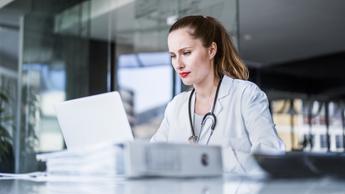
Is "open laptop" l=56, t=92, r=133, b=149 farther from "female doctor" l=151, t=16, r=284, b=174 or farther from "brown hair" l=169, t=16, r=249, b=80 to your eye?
"brown hair" l=169, t=16, r=249, b=80

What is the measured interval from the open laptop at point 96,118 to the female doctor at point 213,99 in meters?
0.33

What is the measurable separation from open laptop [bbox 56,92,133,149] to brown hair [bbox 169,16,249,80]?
64 cm

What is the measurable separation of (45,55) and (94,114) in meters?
4.72

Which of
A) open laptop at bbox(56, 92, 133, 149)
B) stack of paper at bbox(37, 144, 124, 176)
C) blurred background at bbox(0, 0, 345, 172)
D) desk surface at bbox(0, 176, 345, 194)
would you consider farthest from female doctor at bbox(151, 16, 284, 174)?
blurred background at bbox(0, 0, 345, 172)

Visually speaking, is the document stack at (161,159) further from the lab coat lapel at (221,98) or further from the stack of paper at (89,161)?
the lab coat lapel at (221,98)

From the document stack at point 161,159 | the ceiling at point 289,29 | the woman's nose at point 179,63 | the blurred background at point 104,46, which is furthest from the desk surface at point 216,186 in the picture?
the ceiling at point 289,29

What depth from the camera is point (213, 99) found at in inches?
78.2

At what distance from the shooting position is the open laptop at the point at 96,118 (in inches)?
62.6

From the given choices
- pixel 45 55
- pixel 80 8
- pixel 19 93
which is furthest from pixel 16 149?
pixel 80 8

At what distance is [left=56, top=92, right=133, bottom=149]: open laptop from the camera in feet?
5.21

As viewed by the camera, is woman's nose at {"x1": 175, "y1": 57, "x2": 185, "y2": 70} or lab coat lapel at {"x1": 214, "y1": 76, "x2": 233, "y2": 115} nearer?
lab coat lapel at {"x1": 214, "y1": 76, "x2": 233, "y2": 115}

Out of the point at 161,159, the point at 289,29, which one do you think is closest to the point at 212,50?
the point at 161,159

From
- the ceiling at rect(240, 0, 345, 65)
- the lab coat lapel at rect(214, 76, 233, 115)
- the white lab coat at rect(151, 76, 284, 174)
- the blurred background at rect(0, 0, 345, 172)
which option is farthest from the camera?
the ceiling at rect(240, 0, 345, 65)

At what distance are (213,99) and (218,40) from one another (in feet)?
1.09
